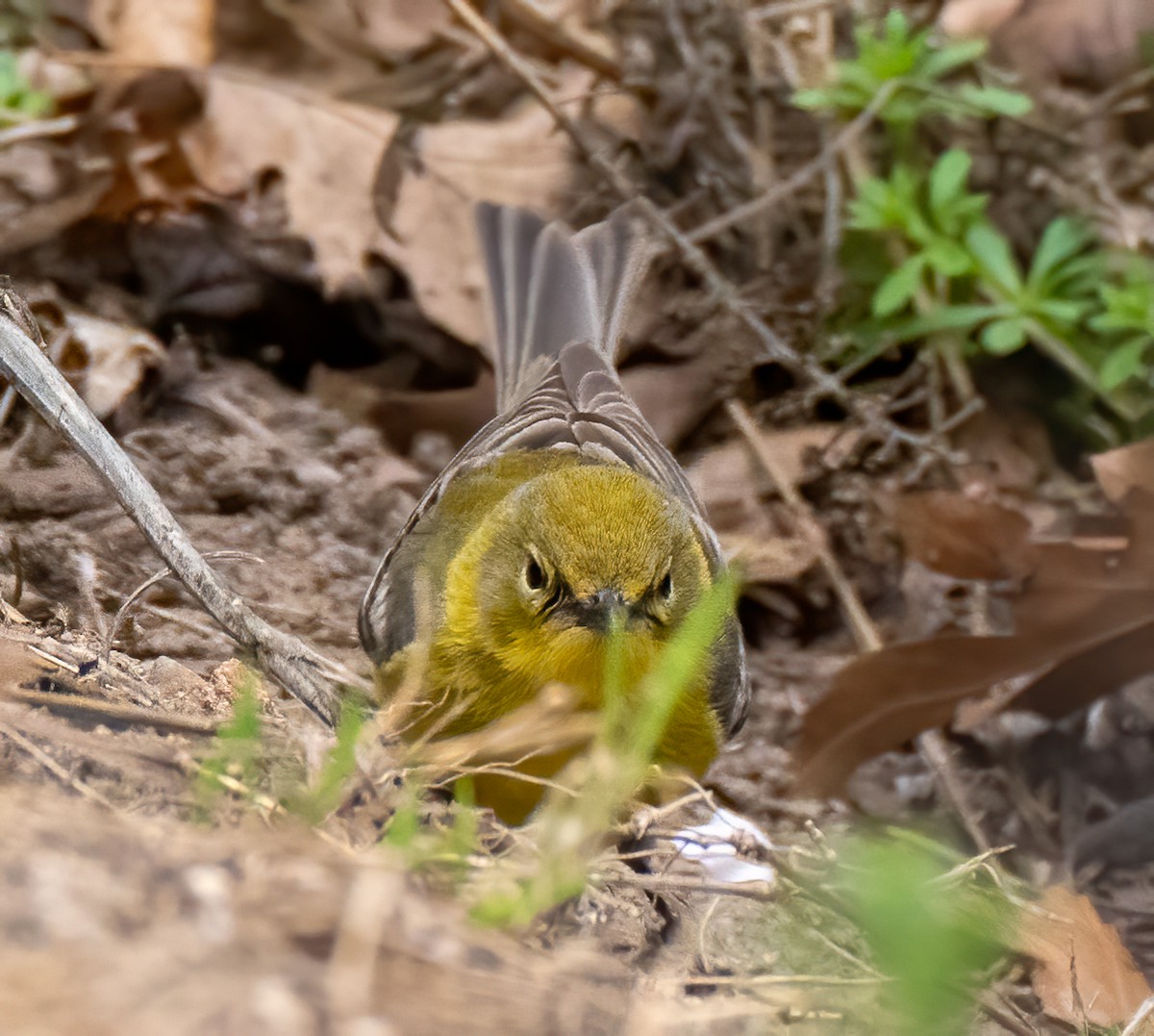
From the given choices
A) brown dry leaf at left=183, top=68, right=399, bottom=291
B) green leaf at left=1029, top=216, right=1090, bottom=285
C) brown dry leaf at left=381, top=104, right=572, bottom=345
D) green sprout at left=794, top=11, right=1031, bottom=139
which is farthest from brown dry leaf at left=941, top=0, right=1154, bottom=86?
brown dry leaf at left=183, top=68, right=399, bottom=291

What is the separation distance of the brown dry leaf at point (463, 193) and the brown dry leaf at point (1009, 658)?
2163mm

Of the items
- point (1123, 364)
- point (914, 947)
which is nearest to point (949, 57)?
point (1123, 364)

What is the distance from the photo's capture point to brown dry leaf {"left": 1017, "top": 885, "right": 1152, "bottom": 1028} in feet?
10.7

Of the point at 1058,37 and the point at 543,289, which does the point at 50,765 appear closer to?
the point at 543,289

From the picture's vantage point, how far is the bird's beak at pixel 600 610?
3.37m

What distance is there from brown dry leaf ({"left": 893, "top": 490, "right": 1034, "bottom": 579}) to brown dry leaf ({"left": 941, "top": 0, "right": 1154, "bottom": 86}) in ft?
7.69

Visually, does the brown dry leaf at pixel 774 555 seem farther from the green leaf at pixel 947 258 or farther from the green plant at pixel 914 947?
the green plant at pixel 914 947

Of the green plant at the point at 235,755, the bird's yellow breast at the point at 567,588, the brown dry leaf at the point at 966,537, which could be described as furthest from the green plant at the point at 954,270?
the green plant at the point at 235,755

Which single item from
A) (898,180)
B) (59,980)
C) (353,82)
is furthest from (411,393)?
(59,980)

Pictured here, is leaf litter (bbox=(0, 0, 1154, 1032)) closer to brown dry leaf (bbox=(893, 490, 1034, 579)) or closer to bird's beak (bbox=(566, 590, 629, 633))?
brown dry leaf (bbox=(893, 490, 1034, 579))

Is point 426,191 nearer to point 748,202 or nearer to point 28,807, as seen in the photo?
point 748,202

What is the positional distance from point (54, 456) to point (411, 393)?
1.63 m

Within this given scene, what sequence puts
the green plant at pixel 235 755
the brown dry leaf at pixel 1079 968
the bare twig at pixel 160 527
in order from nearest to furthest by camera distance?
the green plant at pixel 235 755
the bare twig at pixel 160 527
the brown dry leaf at pixel 1079 968

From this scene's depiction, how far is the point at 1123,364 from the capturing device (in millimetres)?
5234
